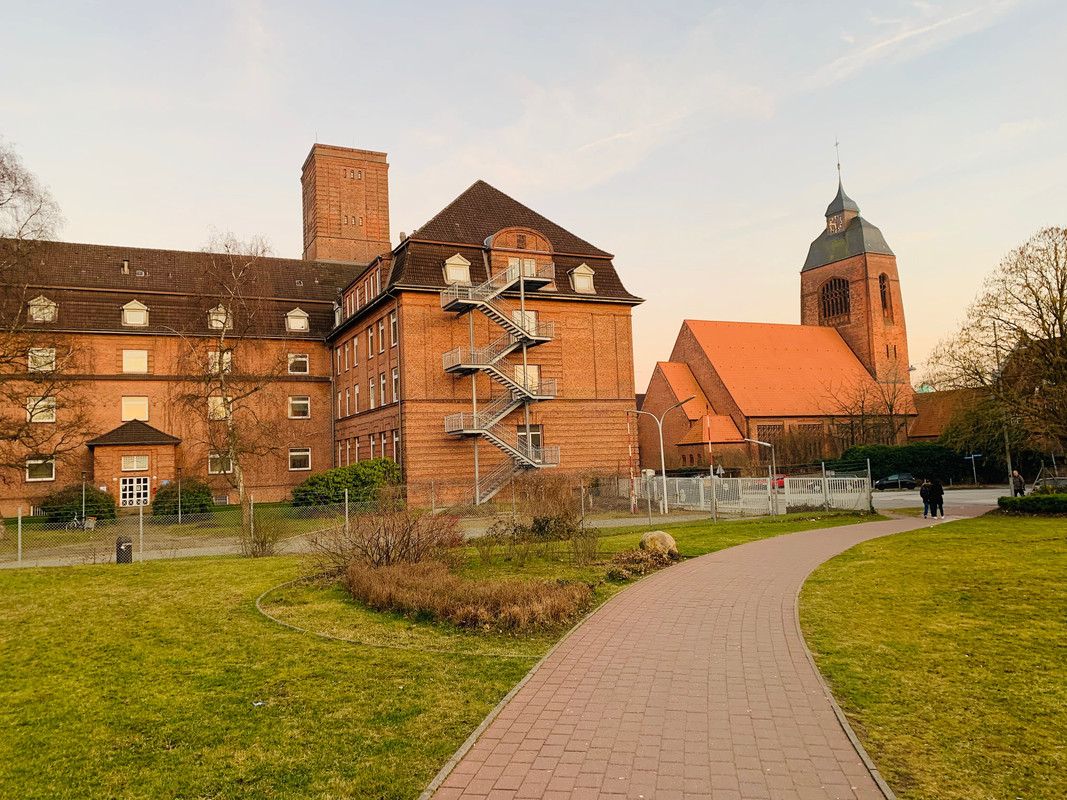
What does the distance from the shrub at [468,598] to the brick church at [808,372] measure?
41.3 m

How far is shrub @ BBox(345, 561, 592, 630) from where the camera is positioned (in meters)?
10.1

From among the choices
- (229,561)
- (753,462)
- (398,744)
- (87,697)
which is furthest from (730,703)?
(753,462)

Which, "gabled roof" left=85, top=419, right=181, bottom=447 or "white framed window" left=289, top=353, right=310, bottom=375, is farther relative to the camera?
"white framed window" left=289, top=353, right=310, bottom=375

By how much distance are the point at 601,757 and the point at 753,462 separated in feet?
160

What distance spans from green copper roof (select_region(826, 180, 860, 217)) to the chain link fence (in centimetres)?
4894

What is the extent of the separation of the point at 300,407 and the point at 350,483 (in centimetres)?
1672

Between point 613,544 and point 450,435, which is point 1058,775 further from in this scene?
point 450,435

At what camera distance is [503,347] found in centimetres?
3581

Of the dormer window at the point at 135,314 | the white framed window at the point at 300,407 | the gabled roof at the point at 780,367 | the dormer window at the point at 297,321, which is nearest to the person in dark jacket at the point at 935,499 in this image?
the gabled roof at the point at 780,367

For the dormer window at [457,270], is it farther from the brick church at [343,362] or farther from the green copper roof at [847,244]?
the green copper roof at [847,244]

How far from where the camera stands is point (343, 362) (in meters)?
44.7

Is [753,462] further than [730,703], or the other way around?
[753,462]

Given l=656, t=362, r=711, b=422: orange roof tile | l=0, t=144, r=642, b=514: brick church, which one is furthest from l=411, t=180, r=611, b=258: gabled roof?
l=656, t=362, r=711, b=422: orange roof tile

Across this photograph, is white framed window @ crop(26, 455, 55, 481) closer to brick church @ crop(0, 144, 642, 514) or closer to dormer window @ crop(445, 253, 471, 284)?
brick church @ crop(0, 144, 642, 514)
